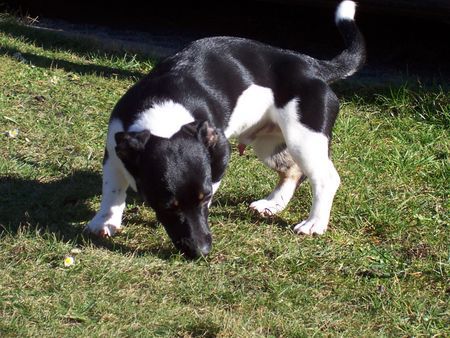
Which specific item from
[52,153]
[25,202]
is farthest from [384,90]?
[25,202]

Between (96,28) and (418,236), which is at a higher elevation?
(418,236)

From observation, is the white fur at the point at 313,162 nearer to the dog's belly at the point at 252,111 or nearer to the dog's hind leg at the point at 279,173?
the dog's belly at the point at 252,111

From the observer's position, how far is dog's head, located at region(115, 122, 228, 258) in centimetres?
431

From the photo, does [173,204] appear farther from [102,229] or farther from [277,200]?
[277,200]

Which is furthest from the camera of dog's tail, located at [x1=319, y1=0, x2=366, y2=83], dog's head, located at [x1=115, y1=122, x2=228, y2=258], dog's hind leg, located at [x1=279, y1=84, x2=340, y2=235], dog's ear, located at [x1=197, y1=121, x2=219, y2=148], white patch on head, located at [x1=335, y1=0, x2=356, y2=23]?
white patch on head, located at [x1=335, y1=0, x2=356, y2=23]

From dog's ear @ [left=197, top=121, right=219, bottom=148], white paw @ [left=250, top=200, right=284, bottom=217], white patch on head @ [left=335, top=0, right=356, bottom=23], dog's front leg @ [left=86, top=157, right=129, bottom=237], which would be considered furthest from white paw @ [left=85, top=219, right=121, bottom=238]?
white patch on head @ [left=335, top=0, right=356, bottom=23]

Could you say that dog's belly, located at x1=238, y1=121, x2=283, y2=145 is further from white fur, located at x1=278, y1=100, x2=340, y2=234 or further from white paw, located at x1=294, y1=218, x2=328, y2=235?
white paw, located at x1=294, y1=218, x2=328, y2=235

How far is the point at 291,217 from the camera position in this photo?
5.34 meters

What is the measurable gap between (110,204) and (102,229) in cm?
14

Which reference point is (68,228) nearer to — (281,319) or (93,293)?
(93,293)

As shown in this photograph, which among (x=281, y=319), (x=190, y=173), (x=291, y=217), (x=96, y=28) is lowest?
(x=96, y=28)

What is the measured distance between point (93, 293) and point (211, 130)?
39.9 inches

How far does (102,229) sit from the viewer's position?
484 cm

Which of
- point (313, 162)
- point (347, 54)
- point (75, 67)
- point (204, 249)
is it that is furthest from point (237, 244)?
point (75, 67)
